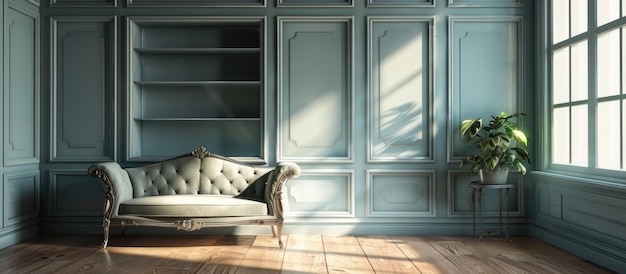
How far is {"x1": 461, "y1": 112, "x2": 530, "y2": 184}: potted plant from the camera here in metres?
4.17

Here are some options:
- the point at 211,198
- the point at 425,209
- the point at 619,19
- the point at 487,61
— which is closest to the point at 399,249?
the point at 425,209

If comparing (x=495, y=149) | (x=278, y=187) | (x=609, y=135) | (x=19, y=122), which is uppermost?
(x=19, y=122)

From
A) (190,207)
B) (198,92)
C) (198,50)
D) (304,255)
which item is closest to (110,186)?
(190,207)

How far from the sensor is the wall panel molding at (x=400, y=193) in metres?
4.57

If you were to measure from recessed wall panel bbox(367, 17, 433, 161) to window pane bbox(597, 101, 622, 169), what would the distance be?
4.40 feet

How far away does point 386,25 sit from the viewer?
181 inches

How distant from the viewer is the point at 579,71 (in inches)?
153

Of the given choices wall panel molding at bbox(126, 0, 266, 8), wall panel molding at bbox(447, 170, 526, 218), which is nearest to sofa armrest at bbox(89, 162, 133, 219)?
wall panel molding at bbox(126, 0, 266, 8)

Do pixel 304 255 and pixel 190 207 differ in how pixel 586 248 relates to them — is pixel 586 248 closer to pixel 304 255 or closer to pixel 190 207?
pixel 304 255

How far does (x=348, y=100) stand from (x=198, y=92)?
133cm

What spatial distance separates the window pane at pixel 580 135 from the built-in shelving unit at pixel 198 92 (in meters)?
2.52

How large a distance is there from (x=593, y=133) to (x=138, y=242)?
11.1 ft

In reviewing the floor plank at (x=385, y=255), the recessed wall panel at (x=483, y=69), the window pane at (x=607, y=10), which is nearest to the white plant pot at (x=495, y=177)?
the recessed wall panel at (x=483, y=69)

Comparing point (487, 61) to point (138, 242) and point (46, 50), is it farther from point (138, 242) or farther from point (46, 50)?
point (46, 50)
